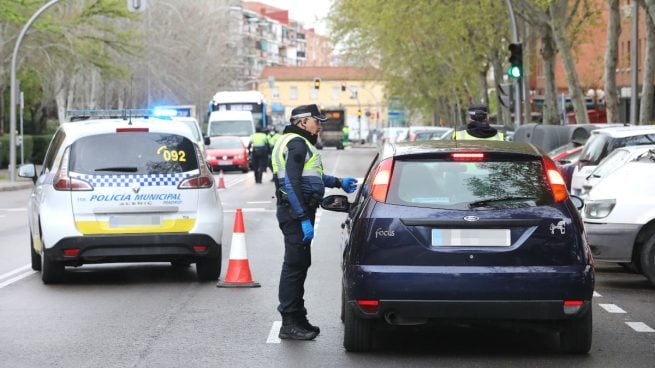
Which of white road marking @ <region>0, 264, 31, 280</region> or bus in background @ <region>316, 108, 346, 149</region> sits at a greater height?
white road marking @ <region>0, 264, 31, 280</region>

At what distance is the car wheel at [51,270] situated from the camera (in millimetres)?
13449

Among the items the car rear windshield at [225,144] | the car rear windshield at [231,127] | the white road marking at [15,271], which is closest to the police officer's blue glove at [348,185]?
the white road marking at [15,271]

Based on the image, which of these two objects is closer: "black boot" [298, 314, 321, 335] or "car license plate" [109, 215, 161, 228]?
"black boot" [298, 314, 321, 335]

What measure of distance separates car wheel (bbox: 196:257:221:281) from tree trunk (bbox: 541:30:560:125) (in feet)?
99.6

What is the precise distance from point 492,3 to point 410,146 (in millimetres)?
39329

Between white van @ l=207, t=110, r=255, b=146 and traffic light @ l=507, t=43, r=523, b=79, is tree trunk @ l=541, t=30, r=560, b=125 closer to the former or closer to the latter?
traffic light @ l=507, t=43, r=523, b=79

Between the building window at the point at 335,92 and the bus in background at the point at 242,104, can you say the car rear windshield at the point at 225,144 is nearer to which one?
the bus in background at the point at 242,104

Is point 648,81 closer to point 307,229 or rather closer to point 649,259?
point 649,259

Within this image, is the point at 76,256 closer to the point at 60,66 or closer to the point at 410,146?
the point at 410,146

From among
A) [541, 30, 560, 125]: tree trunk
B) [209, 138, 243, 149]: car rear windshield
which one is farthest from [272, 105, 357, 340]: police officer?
[209, 138, 243, 149]: car rear windshield

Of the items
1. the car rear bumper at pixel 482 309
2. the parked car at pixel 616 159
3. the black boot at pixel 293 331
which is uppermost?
the parked car at pixel 616 159

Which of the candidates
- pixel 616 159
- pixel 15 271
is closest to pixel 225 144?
pixel 616 159

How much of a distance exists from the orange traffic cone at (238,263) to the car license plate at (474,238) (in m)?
4.68

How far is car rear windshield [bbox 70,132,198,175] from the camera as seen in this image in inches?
527
